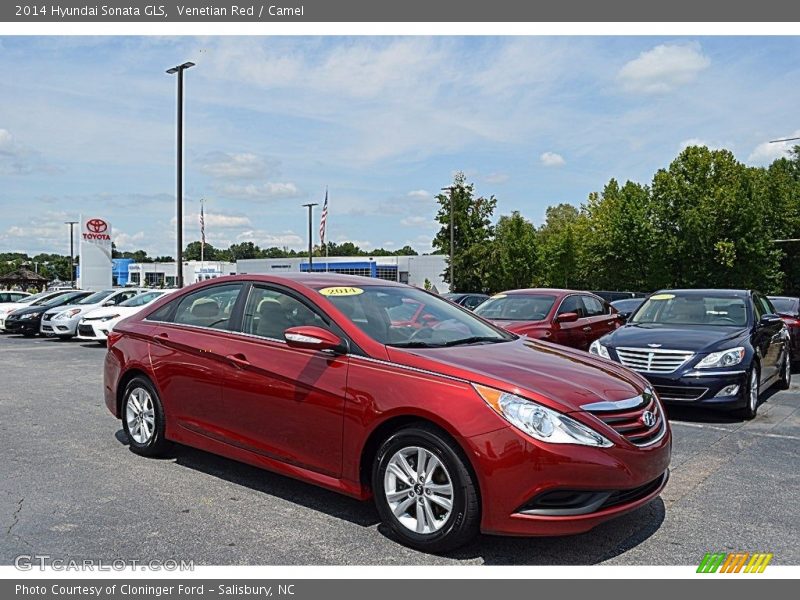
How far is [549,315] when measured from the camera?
11398 mm

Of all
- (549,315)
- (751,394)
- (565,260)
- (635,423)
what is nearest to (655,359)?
(751,394)

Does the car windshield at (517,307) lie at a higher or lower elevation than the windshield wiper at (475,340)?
lower

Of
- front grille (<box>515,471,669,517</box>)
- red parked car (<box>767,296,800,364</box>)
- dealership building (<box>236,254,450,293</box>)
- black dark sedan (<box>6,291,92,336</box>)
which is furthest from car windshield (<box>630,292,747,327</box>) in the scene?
dealership building (<box>236,254,450,293</box>)

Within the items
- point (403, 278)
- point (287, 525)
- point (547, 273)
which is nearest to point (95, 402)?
point (287, 525)

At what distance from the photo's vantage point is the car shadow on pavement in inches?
157

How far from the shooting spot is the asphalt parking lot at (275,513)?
400 centimetres

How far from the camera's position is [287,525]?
4434 millimetres

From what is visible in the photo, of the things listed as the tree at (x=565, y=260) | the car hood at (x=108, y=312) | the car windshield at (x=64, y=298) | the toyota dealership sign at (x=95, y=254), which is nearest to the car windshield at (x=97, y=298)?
the car windshield at (x=64, y=298)

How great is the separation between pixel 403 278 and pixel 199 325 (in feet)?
249

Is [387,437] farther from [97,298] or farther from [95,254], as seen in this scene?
[95,254]

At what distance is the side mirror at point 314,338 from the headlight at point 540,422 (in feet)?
3.46

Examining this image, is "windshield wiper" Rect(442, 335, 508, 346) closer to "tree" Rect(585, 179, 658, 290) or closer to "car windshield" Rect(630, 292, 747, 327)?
"car windshield" Rect(630, 292, 747, 327)

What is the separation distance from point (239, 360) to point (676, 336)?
5.45 m

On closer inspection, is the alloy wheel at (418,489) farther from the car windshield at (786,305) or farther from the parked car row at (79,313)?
the parked car row at (79,313)
